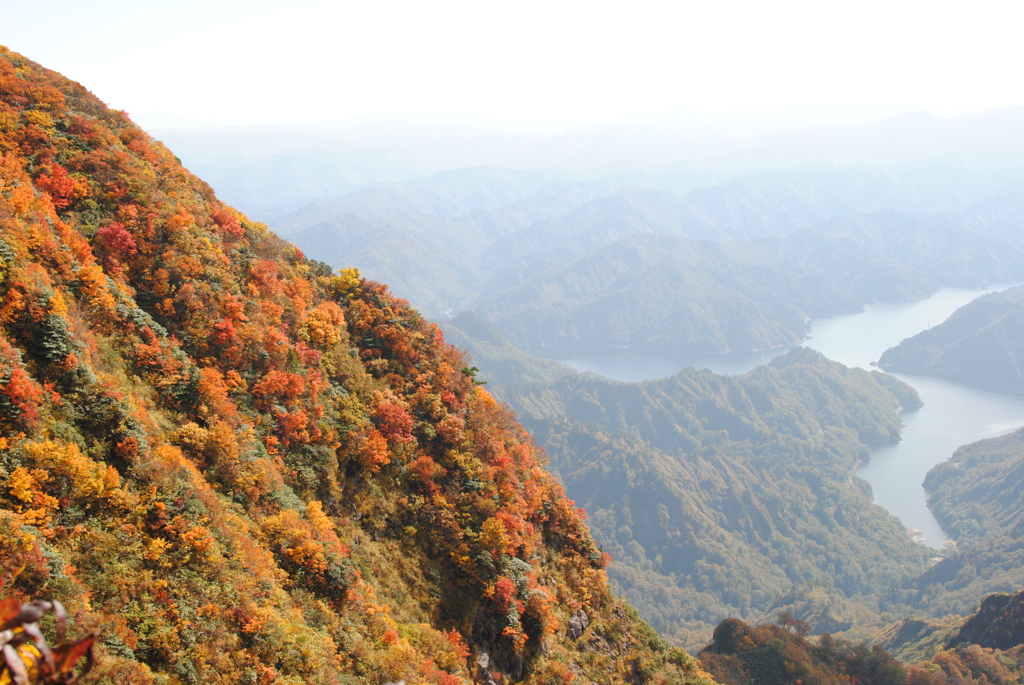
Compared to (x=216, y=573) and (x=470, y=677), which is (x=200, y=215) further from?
(x=470, y=677)

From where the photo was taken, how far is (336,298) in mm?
41531

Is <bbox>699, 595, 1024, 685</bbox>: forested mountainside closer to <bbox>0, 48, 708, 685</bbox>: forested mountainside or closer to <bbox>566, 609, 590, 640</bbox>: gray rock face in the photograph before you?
<bbox>0, 48, 708, 685</bbox>: forested mountainside

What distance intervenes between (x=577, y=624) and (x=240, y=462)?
20.9m

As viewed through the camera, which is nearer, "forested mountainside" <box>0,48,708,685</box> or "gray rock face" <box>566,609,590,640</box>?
"forested mountainside" <box>0,48,708,685</box>

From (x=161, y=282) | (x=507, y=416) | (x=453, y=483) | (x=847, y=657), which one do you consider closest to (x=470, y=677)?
(x=453, y=483)

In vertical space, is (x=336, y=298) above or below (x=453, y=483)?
above

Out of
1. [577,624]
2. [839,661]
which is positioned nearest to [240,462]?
[577,624]

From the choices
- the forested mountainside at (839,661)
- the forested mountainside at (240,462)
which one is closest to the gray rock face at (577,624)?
the forested mountainside at (240,462)

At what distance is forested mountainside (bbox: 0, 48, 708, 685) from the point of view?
18.0 metres

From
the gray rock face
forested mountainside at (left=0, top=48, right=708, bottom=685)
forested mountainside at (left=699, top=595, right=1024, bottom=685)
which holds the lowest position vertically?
forested mountainside at (left=699, top=595, right=1024, bottom=685)

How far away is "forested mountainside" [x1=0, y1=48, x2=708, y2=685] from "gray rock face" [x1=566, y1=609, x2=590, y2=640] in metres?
0.13

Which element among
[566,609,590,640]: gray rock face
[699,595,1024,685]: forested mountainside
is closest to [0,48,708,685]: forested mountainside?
[566,609,590,640]: gray rock face

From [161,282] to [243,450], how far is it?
10.0 m

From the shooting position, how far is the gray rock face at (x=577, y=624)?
112 ft
